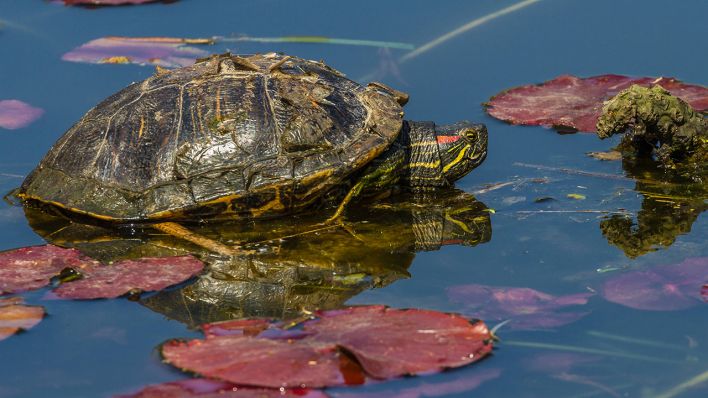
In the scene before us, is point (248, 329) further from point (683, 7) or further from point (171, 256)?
point (683, 7)

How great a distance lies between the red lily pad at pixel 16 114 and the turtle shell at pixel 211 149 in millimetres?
1265

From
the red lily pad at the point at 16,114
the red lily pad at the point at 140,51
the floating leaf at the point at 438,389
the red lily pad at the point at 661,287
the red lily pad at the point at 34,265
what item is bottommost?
the floating leaf at the point at 438,389

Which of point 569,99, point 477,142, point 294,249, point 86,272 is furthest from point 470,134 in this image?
point 86,272

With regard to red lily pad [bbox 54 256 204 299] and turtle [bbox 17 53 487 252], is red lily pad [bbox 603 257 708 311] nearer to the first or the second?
turtle [bbox 17 53 487 252]

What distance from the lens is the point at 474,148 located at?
749 centimetres

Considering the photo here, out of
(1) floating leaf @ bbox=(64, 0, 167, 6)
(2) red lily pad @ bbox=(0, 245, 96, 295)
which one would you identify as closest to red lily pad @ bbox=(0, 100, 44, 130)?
(1) floating leaf @ bbox=(64, 0, 167, 6)

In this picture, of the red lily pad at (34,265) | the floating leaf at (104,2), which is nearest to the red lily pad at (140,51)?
the floating leaf at (104,2)

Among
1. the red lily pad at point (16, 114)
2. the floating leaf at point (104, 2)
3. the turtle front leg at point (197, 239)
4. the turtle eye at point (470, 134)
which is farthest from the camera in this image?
the floating leaf at point (104, 2)

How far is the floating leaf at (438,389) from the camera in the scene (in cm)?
488

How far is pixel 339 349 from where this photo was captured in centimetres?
500

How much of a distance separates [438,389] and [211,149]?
2.51 meters

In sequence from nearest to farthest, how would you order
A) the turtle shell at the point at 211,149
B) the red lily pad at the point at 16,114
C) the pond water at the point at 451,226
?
the pond water at the point at 451,226 → the turtle shell at the point at 211,149 → the red lily pad at the point at 16,114

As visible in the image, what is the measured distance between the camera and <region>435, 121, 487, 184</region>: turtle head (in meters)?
7.47

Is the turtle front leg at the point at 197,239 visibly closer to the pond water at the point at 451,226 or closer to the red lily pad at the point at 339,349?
the pond water at the point at 451,226
